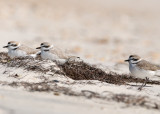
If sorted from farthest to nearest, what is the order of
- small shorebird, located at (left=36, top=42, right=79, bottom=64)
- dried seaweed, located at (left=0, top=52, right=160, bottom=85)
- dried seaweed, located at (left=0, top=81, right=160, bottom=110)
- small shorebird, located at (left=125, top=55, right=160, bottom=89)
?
small shorebird, located at (left=36, top=42, right=79, bottom=64) < small shorebird, located at (left=125, top=55, right=160, bottom=89) < dried seaweed, located at (left=0, top=52, right=160, bottom=85) < dried seaweed, located at (left=0, top=81, right=160, bottom=110)

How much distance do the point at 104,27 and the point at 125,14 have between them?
403 cm

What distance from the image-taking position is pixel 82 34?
20.1 meters

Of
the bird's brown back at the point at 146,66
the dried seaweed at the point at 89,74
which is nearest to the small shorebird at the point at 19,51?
the dried seaweed at the point at 89,74

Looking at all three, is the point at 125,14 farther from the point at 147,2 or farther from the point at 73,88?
the point at 73,88

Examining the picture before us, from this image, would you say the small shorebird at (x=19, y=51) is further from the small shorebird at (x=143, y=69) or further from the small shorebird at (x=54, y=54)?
the small shorebird at (x=143, y=69)

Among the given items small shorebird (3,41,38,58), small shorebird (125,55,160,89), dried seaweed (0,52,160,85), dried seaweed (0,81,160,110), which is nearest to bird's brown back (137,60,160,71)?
small shorebird (125,55,160,89)

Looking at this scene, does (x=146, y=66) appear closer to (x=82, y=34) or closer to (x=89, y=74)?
(x=89, y=74)

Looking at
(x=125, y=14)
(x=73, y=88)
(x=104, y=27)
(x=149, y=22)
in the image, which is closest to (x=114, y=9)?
(x=125, y=14)

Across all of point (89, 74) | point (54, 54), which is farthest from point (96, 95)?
point (54, 54)

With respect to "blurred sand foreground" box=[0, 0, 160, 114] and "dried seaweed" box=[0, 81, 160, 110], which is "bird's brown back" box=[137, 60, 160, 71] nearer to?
"blurred sand foreground" box=[0, 0, 160, 114]

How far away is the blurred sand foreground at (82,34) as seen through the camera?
687 cm

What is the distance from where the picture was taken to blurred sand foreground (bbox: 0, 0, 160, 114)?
6867mm

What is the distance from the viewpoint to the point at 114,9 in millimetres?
27000

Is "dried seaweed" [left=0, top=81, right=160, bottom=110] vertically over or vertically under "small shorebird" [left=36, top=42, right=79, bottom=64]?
under
